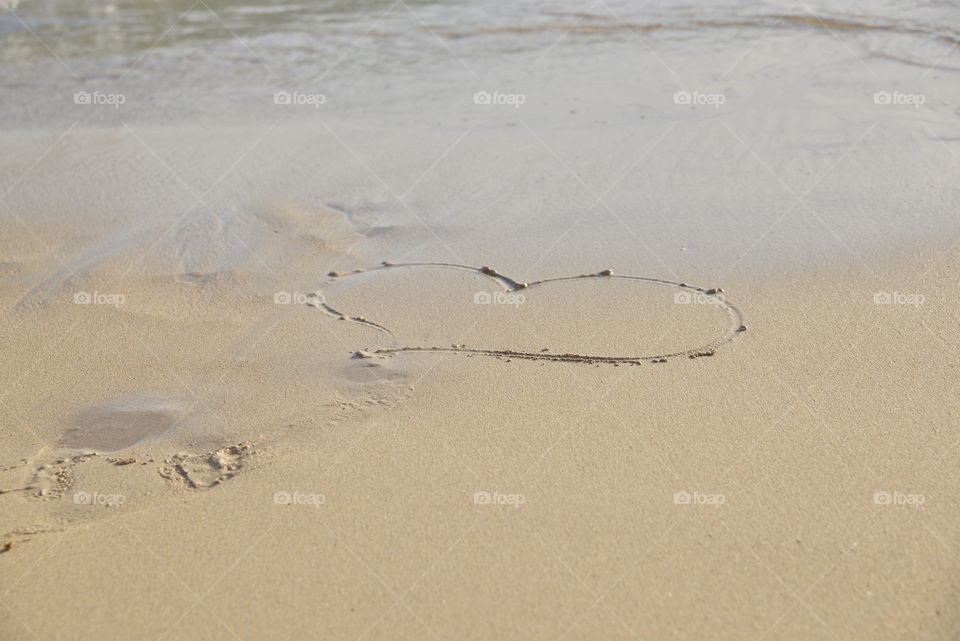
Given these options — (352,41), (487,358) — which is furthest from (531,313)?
(352,41)

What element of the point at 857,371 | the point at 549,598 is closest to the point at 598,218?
the point at 857,371

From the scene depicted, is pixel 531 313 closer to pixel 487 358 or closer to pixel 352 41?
pixel 487 358

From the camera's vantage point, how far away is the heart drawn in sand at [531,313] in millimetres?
5027

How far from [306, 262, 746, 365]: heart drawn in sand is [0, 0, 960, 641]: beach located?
0.03 metres

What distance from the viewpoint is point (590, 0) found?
1400 centimetres

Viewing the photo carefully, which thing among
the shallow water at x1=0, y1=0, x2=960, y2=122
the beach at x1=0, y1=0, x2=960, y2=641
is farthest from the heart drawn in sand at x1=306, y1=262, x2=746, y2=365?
the shallow water at x1=0, y1=0, x2=960, y2=122

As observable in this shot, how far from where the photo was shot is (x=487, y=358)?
4953 mm

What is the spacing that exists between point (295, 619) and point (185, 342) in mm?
2422

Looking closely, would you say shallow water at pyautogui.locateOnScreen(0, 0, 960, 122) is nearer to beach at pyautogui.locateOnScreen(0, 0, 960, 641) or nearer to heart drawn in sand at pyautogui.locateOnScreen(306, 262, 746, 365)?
beach at pyautogui.locateOnScreen(0, 0, 960, 641)

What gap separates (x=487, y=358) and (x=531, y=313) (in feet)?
1.95

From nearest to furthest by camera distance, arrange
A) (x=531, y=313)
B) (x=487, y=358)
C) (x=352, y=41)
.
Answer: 1. (x=487, y=358)
2. (x=531, y=313)
3. (x=352, y=41)

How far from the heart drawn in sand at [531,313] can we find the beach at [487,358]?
0.03m

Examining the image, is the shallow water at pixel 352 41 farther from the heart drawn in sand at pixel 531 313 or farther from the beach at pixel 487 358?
the heart drawn in sand at pixel 531 313

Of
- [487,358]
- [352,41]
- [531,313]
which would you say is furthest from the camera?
[352,41]
